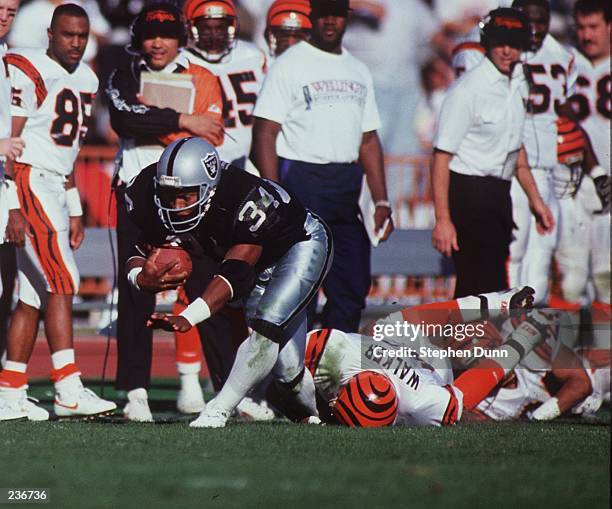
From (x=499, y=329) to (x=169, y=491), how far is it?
3.19m

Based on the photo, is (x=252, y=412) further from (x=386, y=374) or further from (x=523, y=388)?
(x=523, y=388)

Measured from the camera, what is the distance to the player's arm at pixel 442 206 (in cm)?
765

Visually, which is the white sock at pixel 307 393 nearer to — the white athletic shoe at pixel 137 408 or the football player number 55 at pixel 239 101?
the white athletic shoe at pixel 137 408

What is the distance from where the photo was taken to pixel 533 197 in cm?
806

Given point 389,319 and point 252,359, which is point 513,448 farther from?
point 389,319

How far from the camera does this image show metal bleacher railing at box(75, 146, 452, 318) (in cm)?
961

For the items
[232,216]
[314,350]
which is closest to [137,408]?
[314,350]

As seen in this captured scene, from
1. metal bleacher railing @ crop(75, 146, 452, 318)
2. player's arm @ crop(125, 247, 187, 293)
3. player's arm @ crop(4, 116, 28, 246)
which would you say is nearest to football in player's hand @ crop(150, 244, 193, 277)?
player's arm @ crop(125, 247, 187, 293)

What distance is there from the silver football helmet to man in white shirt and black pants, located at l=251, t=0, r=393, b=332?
1528 mm

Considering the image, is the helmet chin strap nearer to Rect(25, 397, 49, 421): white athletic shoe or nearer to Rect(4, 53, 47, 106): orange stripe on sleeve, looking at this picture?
Rect(4, 53, 47, 106): orange stripe on sleeve

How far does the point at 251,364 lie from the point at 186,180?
855 mm

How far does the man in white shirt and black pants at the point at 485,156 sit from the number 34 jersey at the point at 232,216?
5.99 feet

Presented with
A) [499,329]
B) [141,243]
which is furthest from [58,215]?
[499,329]

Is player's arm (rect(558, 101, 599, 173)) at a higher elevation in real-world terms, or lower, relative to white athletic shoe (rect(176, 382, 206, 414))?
higher
